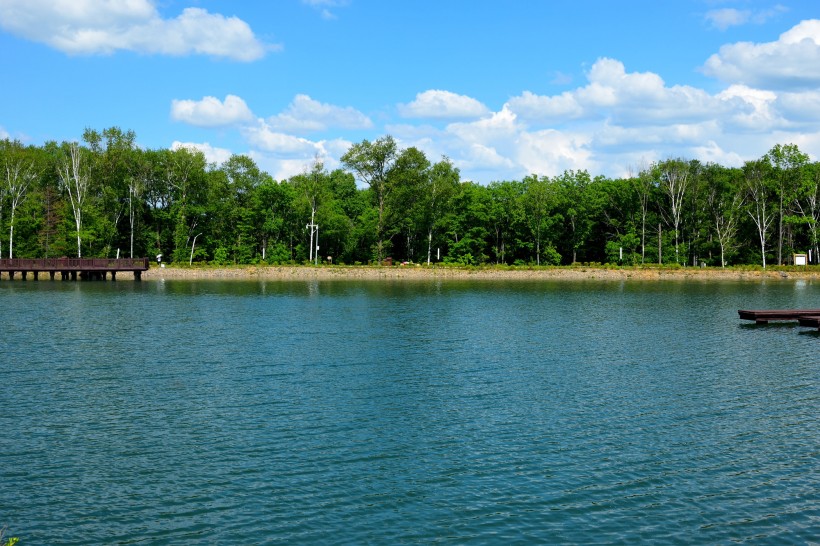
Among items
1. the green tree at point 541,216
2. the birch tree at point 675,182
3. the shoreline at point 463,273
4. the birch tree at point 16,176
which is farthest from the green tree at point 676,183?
the birch tree at point 16,176

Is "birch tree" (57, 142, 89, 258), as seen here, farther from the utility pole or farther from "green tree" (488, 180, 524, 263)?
"green tree" (488, 180, 524, 263)

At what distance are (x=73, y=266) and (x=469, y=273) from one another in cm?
5988

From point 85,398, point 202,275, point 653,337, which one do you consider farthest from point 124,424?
point 202,275

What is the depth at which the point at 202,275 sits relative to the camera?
4387 inches

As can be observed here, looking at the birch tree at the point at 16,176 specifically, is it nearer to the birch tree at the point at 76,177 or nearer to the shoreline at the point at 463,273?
the birch tree at the point at 76,177

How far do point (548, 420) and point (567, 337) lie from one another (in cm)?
2022

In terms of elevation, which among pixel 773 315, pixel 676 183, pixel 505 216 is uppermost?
pixel 676 183

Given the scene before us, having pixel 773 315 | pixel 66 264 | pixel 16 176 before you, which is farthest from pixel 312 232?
pixel 773 315

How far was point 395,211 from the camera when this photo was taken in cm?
12244

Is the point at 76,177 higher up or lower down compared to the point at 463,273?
higher up

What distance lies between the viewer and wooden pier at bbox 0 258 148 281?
100m

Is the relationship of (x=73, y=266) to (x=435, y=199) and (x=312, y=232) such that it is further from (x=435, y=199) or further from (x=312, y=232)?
(x=435, y=199)

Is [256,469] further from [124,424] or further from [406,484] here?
[124,424]

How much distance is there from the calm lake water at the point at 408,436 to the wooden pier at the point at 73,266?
5876 centimetres
